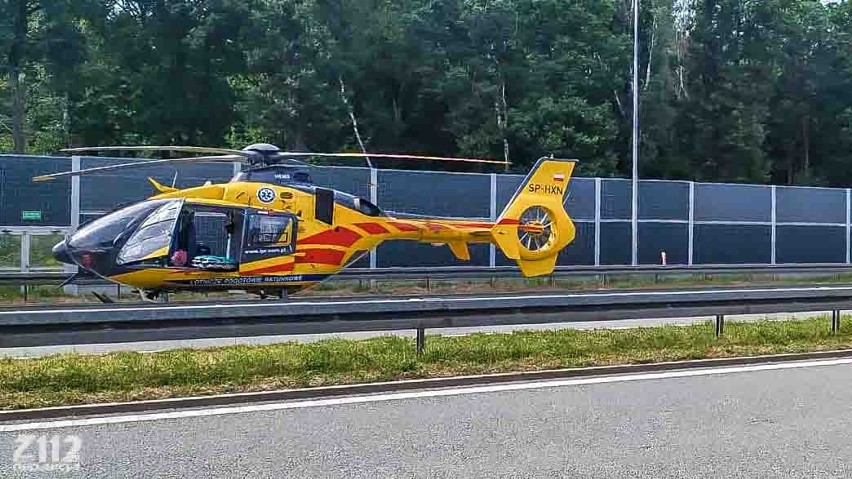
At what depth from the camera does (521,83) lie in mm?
42312

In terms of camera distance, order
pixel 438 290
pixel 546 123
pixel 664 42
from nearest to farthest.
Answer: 1. pixel 438 290
2. pixel 546 123
3. pixel 664 42

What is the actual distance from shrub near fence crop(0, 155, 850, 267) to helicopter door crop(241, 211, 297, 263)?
749 cm

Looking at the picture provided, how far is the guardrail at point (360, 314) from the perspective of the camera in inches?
357

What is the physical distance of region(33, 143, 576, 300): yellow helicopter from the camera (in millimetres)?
14906

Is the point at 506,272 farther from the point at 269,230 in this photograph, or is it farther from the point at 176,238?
the point at 176,238

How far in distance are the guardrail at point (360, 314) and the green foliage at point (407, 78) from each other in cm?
2734

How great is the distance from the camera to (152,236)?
14992 millimetres

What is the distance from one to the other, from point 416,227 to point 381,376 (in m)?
7.96

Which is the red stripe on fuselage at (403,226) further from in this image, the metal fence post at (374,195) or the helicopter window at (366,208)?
the metal fence post at (374,195)

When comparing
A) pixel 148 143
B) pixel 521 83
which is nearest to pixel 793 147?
pixel 521 83

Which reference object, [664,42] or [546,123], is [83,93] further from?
[664,42]

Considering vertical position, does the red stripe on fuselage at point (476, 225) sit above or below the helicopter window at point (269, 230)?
above

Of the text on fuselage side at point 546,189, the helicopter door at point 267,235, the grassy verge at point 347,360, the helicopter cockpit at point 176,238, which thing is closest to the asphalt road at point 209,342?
the grassy verge at point 347,360

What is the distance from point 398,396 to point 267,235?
7.49 metres
